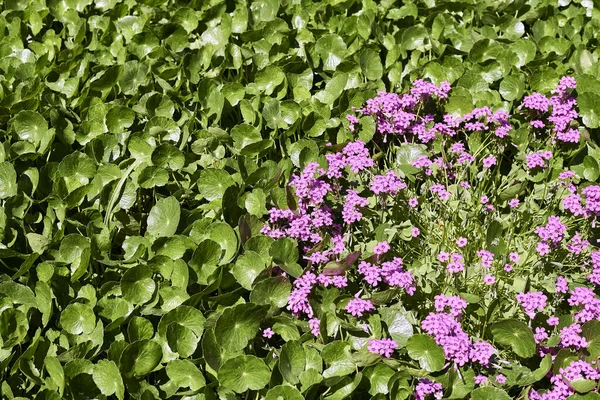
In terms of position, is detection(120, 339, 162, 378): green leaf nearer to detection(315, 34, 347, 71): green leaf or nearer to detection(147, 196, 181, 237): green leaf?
detection(147, 196, 181, 237): green leaf

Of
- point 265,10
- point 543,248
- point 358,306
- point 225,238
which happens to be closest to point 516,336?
point 543,248

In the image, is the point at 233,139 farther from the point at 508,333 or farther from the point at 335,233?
the point at 508,333

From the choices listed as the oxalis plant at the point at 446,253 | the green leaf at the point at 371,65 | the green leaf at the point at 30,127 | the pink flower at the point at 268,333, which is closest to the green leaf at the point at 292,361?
the oxalis plant at the point at 446,253

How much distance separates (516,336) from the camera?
2.21m

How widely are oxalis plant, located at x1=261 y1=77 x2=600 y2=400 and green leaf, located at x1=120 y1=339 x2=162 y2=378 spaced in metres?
0.34

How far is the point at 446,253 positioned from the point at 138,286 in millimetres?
984

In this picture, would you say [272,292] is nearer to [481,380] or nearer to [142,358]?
[142,358]

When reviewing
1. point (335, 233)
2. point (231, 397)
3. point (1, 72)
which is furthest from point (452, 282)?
point (1, 72)

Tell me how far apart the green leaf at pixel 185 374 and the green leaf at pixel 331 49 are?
1574 mm

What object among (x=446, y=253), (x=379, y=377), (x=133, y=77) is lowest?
(x=379, y=377)

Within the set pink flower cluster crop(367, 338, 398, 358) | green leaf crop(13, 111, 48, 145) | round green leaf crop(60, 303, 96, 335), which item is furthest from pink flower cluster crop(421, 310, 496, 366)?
green leaf crop(13, 111, 48, 145)

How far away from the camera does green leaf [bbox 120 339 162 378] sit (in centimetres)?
209

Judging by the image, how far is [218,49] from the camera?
329 cm

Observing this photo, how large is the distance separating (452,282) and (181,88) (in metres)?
1.39
